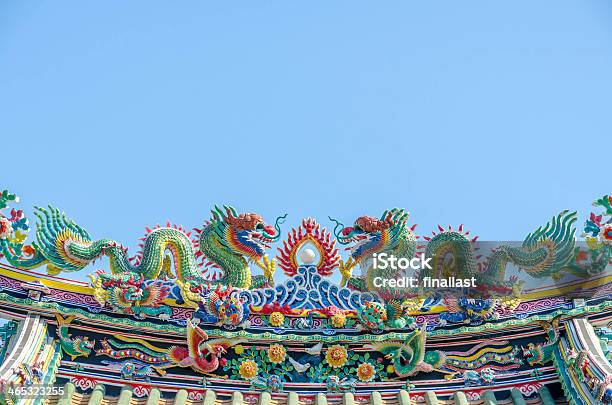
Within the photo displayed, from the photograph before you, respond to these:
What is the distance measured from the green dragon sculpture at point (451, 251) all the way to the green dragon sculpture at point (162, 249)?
0.99 m

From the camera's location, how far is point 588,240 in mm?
9531

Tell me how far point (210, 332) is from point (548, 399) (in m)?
3.59

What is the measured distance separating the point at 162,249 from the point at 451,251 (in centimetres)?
328

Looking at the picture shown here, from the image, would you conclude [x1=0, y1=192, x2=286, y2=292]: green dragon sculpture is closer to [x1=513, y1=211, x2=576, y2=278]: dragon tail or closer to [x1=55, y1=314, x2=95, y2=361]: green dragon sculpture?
[x1=55, y1=314, x2=95, y2=361]: green dragon sculpture

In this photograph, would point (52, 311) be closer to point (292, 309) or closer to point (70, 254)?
point (70, 254)

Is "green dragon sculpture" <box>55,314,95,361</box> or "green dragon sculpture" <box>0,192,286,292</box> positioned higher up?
"green dragon sculpture" <box>0,192,286,292</box>

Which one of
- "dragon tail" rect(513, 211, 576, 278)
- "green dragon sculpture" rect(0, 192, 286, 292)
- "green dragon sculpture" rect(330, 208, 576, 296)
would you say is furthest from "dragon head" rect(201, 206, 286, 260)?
"dragon tail" rect(513, 211, 576, 278)

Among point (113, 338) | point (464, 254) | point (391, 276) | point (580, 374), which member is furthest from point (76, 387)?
point (580, 374)

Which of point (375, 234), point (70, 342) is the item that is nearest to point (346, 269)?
point (375, 234)

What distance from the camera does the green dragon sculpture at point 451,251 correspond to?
9.55 meters

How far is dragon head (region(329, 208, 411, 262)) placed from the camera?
31.9 ft

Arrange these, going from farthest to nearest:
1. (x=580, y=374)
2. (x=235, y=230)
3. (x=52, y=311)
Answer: (x=235, y=230), (x=52, y=311), (x=580, y=374)

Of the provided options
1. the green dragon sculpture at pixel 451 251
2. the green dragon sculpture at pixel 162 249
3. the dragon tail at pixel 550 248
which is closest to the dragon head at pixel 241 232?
the green dragon sculpture at pixel 162 249

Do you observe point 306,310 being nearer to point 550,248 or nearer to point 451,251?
point 451,251
